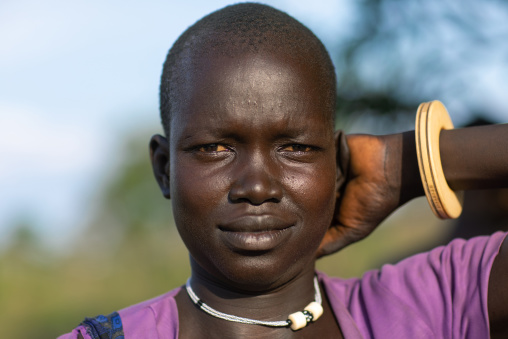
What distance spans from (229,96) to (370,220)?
2.56 ft

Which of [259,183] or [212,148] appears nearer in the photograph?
[259,183]

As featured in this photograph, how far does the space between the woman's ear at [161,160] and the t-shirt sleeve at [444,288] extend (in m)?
0.72

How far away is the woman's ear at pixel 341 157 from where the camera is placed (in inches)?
87.4

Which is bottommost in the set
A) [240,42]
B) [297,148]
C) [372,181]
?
[372,181]

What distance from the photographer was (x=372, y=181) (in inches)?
89.2

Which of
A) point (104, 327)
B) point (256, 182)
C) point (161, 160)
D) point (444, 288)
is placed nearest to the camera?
point (256, 182)

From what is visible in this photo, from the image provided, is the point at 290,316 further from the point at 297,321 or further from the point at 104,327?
the point at 104,327

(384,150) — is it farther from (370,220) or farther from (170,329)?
(170,329)

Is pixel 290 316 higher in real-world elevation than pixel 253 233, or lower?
lower

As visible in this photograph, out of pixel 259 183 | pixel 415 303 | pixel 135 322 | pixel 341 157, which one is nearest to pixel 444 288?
pixel 415 303

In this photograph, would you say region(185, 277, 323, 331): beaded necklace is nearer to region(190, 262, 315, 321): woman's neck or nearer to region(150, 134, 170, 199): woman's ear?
region(190, 262, 315, 321): woman's neck

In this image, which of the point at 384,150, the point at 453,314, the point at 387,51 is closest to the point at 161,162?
the point at 384,150

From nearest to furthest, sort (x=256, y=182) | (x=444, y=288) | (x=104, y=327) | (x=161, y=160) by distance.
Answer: (x=256, y=182)
(x=104, y=327)
(x=444, y=288)
(x=161, y=160)

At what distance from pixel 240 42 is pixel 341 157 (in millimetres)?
574
